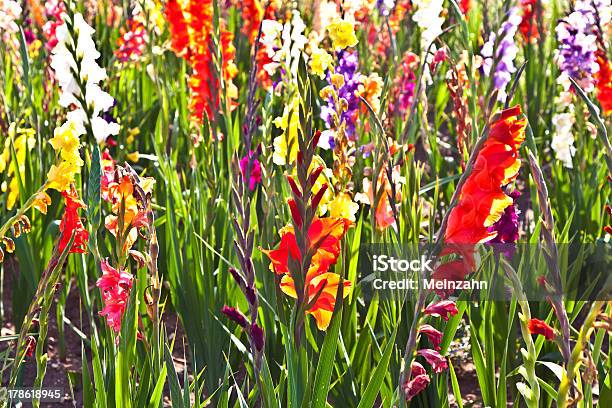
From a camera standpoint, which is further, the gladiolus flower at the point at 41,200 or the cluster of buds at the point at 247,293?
the gladiolus flower at the point at 41,200

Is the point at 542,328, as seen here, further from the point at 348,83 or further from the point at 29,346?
the point at 348,83

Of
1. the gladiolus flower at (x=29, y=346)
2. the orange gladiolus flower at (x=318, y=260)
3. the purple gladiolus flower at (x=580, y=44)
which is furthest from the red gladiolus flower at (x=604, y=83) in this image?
the gladiolus flower at (x=29, y=346)

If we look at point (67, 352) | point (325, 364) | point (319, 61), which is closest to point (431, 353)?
point (325, 364)

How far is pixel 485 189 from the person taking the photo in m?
1.15

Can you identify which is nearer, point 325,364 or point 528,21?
point 325,364

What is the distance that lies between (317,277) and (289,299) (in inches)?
24.8

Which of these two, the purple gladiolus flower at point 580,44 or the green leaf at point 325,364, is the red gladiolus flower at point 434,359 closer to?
the green leaf at point 325,364

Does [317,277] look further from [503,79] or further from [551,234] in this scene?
[503,79]

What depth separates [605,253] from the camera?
2.55m

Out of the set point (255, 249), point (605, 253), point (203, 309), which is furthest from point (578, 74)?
point (203, 309)

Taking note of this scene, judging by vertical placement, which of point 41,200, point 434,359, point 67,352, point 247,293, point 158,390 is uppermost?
point 41,200

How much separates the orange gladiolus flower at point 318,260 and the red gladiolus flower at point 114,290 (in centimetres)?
24

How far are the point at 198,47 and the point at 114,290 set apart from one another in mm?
2011

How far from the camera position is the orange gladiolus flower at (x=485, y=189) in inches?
44.3
